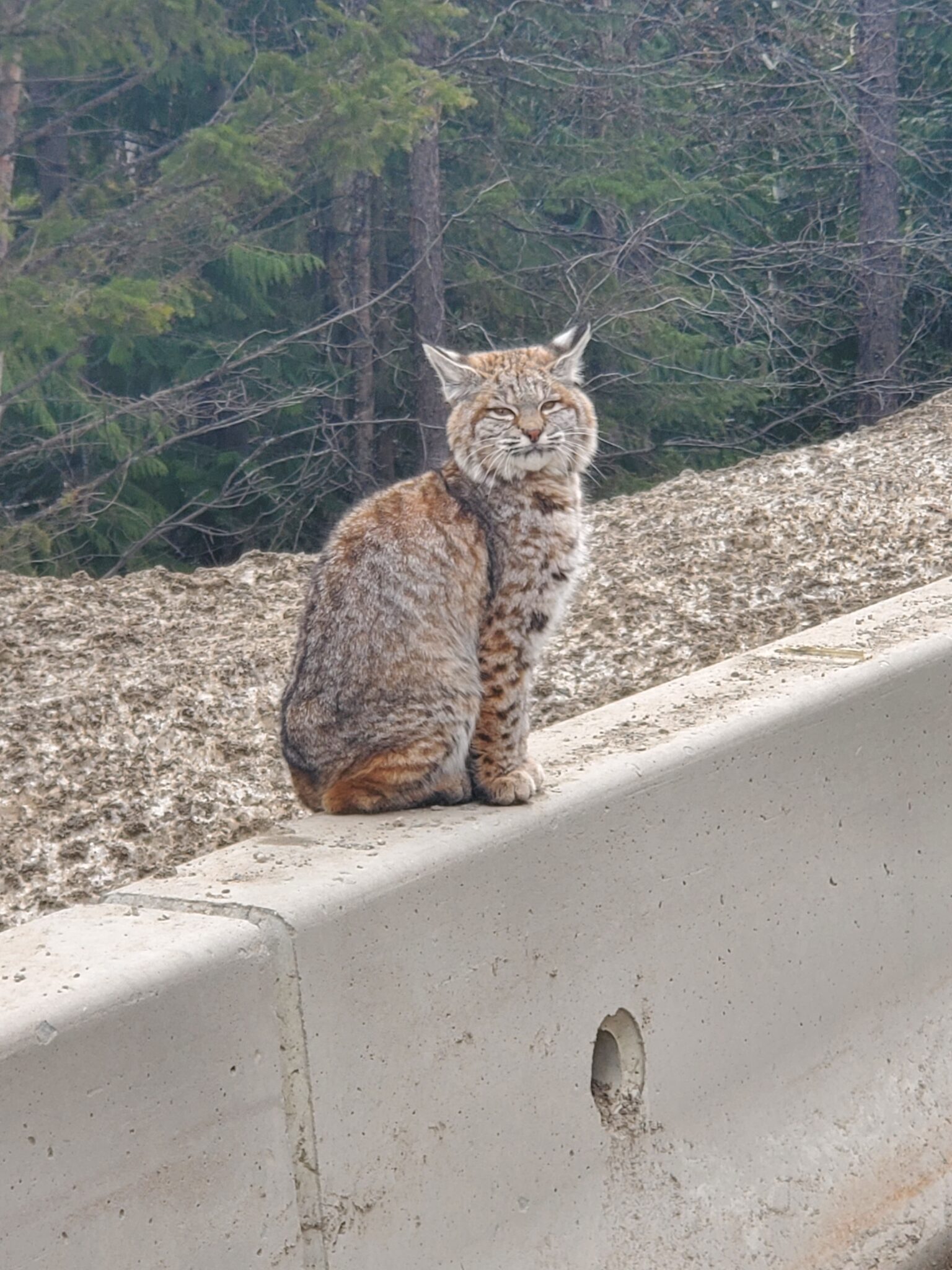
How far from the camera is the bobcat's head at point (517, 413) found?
4055 mm

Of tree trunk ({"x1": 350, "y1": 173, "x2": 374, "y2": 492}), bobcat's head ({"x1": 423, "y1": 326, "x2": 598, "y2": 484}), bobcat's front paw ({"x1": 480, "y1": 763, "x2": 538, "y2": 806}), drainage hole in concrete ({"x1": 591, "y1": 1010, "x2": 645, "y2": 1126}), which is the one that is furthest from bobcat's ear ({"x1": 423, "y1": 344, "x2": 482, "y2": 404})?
tree trunk ({"x1": 350, "y1": 173, "x2": 374, "y2": 492})

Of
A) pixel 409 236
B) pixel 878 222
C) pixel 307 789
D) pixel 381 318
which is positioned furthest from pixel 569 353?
pixel 878 222

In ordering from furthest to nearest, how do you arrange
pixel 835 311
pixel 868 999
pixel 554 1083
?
pixel 835 311, pixel 868 999, pixel 554 1083

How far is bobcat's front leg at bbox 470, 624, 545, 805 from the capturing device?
345 centimetres

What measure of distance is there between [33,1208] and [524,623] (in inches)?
81.4

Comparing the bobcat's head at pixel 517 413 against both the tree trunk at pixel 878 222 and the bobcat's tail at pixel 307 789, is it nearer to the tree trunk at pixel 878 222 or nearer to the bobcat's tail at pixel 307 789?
the bobcat's tail at pixel 307 789

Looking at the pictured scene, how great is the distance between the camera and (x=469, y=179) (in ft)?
40.9

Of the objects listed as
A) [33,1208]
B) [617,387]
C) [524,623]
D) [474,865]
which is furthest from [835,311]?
[33,1208]

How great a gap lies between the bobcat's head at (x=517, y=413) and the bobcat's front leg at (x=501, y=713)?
55 centimetres

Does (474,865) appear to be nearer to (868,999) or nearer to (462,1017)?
(462,1017)

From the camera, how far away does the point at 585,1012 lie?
121 inches

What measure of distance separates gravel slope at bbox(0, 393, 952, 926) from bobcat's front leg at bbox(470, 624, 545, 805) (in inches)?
57.9

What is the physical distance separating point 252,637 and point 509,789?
3.26 metres

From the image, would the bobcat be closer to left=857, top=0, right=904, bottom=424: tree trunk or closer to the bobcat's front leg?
the bobcat's front leg
